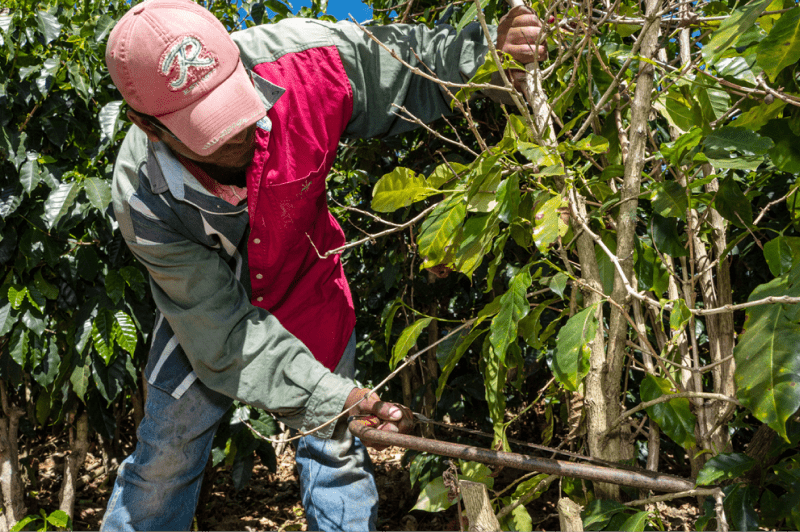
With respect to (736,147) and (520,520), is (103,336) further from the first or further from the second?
(736,147)

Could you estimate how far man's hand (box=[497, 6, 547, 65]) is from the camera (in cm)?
149

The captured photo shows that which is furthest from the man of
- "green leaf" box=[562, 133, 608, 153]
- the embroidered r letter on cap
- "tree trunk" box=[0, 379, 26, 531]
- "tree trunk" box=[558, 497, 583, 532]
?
"tree trunk" box=[0, 379, 26, 531]

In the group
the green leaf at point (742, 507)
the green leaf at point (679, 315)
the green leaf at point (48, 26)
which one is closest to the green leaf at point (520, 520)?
the green leaf at point (742, 507)

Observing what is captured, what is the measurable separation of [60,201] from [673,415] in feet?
6.72

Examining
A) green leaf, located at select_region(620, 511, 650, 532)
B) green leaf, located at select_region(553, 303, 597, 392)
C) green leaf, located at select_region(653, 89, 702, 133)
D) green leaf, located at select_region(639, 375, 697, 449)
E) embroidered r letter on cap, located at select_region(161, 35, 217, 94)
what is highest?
embroidered r letter on cap, located at select_region(161, 35, 217, 94)

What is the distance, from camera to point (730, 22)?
3.16 feet

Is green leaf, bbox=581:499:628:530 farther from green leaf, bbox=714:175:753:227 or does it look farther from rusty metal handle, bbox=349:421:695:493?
green leaf, bbox=714:175:753:227

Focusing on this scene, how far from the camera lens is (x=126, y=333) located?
2381 mm

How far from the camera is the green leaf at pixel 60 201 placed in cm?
225

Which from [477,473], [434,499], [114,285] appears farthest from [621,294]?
[114,285]

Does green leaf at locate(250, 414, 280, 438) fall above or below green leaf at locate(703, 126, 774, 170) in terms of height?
below

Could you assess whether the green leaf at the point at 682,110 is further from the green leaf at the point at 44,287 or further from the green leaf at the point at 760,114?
the green leaf at the point at 44,287

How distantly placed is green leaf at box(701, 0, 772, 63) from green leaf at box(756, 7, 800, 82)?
0.13ft

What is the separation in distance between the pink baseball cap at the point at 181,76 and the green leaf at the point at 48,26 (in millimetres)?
914
